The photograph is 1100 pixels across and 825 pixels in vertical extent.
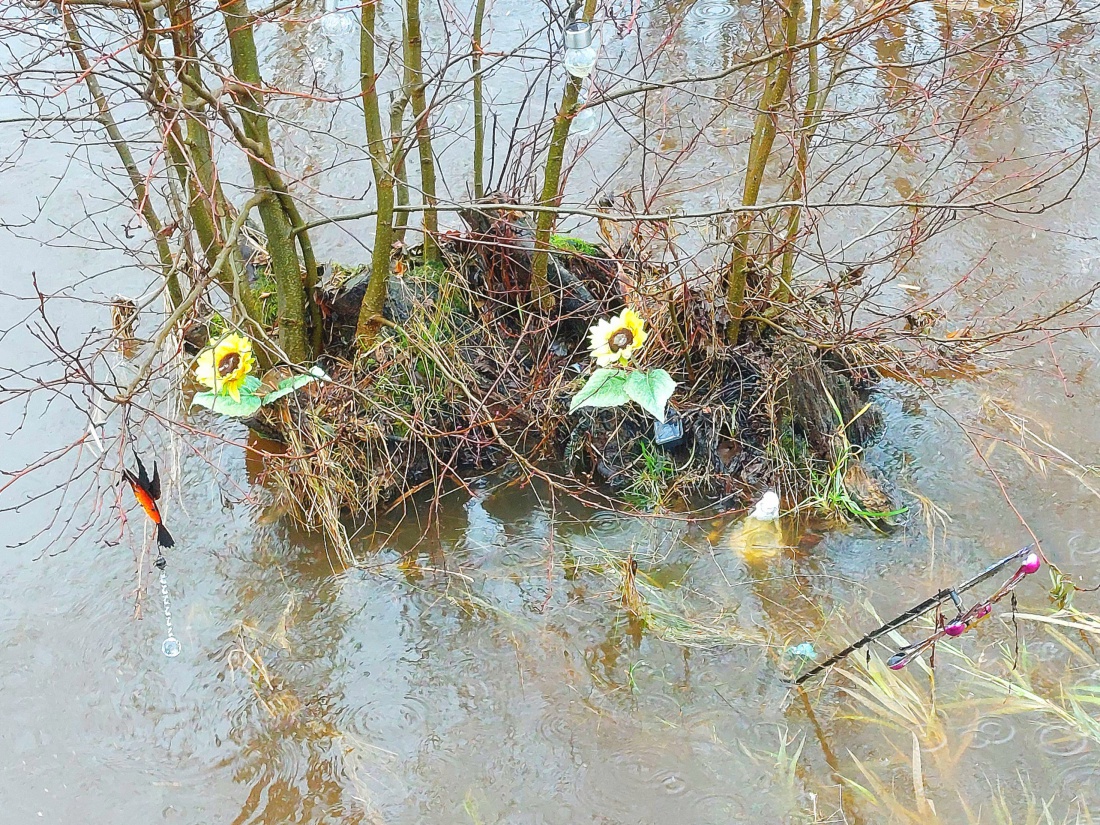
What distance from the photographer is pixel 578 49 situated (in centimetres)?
259

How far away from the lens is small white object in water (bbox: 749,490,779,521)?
331 centimetres

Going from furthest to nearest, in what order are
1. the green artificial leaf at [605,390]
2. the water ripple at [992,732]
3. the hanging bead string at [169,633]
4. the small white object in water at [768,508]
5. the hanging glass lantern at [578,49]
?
the small white object in water at [768,508] → the green artificial leaf at [605,390] → the hanging bead string at [169,633] → the water ripple at [992,732] → the hanging glass lantern at [578,49]

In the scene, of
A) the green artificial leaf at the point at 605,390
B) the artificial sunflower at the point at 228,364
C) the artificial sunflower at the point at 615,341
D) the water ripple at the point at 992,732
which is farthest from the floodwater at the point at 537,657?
the artificial sunflower at the point at 615,341

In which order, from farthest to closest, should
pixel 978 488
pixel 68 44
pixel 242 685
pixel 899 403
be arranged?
pixel 899 403 < pixel 978 488 < pixel 242 685 < pixel 68 44

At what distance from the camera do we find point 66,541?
343 cm

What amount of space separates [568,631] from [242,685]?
105cm

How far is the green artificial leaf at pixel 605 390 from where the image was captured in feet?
10.3

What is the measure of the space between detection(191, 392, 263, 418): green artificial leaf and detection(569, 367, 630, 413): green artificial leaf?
1.07m

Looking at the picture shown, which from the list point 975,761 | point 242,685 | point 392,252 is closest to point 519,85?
point 392,252

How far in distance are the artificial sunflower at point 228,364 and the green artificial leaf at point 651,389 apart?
1248mm

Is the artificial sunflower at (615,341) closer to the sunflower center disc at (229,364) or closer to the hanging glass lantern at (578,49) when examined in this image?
the hanging glass lantern at (578,49)

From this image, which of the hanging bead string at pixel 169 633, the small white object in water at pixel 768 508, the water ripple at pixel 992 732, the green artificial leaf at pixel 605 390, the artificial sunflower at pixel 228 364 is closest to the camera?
the water ripple at pixel 992 732

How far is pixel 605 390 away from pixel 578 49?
1.11 metres

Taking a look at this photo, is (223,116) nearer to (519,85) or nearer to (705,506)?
(705,506)
